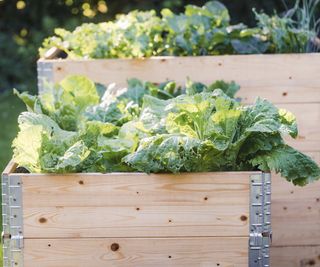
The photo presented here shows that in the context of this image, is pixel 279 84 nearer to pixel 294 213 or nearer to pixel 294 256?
pixel 294 213

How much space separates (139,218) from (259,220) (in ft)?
1.18

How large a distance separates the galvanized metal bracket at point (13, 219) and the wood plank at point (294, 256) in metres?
1.39

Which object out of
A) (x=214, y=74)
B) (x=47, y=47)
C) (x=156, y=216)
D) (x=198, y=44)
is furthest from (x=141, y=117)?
(x=47, y=47)

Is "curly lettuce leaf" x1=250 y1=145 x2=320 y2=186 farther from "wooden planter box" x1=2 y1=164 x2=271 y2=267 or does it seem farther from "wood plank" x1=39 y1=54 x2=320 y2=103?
"wood plank" x1=39 y1=54 x2=320 y2=103

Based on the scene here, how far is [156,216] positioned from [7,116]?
14.1 ft

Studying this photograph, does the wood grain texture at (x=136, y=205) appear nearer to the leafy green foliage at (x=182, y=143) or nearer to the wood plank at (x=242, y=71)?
the leafy green foliage at (x=182, y=143)

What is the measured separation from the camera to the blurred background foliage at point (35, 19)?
6.99 m

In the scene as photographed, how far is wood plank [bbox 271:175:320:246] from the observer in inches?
138

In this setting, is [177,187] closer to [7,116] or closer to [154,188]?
[154,188]

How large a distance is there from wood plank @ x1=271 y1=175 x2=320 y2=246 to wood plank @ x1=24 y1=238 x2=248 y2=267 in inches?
39.9

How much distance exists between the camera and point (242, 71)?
353cm

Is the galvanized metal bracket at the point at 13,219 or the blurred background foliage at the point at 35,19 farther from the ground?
the blurred background foliage at the point at 35,19

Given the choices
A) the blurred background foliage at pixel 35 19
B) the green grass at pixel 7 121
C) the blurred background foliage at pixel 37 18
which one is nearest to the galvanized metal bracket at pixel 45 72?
the green grass at pixel 7 121

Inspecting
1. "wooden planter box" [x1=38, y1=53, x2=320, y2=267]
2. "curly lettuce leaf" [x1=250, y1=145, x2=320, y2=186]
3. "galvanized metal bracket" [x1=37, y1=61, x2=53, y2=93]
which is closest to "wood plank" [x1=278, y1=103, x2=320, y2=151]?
"wooden planter box" [x1=38, y1=53, x2=320, y2=267]
